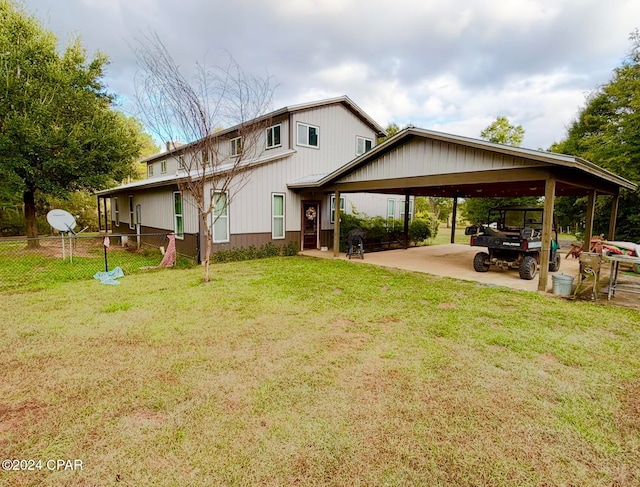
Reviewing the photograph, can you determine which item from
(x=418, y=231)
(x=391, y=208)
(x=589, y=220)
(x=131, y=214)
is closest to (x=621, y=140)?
(x=589, y=220)

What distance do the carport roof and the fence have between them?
6374mm

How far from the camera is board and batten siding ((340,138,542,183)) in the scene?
7488 millimetres

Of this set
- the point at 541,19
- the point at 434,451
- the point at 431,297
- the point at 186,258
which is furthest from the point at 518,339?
the point at 541,19

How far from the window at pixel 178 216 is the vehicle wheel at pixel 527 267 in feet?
34.7

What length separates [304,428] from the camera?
263cm

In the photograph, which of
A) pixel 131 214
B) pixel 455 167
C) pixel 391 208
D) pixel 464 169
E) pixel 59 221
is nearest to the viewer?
pixel 464 169

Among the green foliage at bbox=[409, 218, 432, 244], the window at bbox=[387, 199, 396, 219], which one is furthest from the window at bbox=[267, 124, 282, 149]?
the green foliage at bbox=[409, 218, 432, 244]

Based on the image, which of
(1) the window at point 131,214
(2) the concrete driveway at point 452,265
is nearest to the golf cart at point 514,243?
(2) the concrete driveway at point 452,265

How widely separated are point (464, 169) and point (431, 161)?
95cm

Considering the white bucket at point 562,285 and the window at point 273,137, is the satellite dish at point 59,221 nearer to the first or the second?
the window at point 273,137

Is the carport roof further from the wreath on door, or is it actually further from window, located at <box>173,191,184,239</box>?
window, located at <box>173,191,184,239</box>

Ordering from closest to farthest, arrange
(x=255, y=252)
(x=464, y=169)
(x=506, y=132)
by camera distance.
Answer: (x=464, y=169) → (x=255, y=252) → (x=506, y=132)

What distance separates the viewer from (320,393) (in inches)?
124

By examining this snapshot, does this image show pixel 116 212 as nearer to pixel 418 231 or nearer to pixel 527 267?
pixel 418 231
